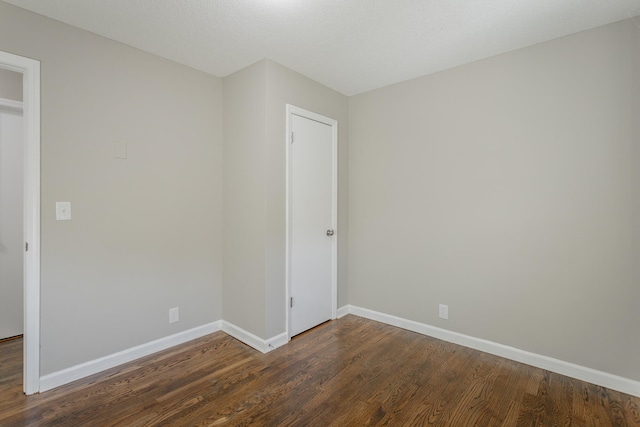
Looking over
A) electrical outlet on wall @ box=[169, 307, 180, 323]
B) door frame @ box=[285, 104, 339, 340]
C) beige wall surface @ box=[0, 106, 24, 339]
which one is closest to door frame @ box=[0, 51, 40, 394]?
electrical outlet on wall @ box=[169, 307, 180, 323]

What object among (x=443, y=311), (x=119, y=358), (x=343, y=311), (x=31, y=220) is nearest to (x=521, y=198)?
(x=443, y=311)

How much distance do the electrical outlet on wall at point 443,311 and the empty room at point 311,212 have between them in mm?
21

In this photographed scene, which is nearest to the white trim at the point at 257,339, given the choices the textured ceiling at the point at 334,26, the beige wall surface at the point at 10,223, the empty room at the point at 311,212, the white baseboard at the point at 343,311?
the empty room at the point at 311,212

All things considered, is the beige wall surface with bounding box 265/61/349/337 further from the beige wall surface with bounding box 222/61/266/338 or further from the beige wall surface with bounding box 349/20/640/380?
the beige wall surface with bounding box 349/20/640/380

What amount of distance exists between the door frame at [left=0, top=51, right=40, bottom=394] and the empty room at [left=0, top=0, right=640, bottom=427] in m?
0.01

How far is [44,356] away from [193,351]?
3.23 ft

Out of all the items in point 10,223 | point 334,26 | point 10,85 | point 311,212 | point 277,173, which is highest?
point 334,26

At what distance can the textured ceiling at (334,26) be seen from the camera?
1.94 metres

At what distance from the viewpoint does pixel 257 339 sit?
2.71 meters

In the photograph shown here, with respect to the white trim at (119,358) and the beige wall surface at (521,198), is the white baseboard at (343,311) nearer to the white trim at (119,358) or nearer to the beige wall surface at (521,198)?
the beige wall surface at (521,198)

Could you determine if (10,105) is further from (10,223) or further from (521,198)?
(521,198)

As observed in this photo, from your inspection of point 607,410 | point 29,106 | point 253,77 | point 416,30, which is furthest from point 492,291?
point 29,106

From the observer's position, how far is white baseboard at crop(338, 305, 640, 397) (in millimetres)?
2086

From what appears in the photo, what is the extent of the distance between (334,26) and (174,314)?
2.70 meters
